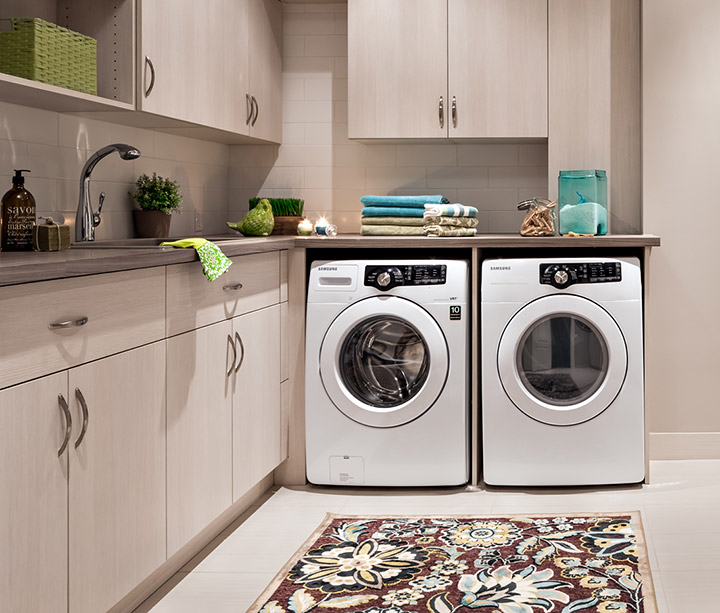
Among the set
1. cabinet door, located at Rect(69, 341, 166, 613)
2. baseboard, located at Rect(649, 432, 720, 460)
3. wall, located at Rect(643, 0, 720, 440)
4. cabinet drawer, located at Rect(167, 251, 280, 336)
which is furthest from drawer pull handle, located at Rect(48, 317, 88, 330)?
baseboard, located at Rect(649, 432, 720, 460)

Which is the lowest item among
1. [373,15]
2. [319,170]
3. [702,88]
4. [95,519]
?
[95,519]

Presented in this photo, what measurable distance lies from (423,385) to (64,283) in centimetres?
186

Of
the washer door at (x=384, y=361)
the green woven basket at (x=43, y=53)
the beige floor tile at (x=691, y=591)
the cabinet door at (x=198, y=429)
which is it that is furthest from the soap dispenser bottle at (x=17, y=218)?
the beige floor tile at (x=691, y=591)

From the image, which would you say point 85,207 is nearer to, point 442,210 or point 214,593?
point 214,593

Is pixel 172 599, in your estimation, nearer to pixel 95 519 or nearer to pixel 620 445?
pixel 95 519

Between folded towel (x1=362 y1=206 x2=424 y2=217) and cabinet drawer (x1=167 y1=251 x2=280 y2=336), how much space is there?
0.52 m

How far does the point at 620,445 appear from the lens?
11.3 ft

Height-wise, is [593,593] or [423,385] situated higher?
[423,385]

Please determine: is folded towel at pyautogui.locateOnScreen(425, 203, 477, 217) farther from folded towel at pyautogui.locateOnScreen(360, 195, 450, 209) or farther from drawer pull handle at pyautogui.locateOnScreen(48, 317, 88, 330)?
drawer pull handle at pyautogui.locateOnScreen(48, 317, 88, 330)

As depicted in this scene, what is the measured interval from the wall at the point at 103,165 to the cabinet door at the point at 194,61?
0.95 feet

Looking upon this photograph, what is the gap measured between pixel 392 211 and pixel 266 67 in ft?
3.15

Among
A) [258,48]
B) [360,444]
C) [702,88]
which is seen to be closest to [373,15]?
[258,48]

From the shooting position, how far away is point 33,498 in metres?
1.70

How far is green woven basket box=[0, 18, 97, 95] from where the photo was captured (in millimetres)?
2336
